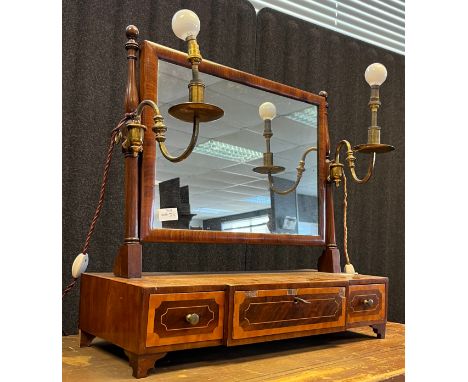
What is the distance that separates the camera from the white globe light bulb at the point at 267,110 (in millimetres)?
1336

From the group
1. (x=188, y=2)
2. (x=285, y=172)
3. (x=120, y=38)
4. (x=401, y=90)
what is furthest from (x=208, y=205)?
(x=401, y=90)

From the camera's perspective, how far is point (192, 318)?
85cm

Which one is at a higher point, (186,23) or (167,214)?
(186,23)

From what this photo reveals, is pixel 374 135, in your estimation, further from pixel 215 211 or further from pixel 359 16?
pixel 359 16

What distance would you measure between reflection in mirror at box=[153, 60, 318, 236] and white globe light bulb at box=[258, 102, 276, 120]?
0.04 ft

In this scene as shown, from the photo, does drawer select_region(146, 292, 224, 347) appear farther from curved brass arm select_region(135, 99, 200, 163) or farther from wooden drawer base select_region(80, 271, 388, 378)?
curved brass arm select_region(135, 99, 200, 163)

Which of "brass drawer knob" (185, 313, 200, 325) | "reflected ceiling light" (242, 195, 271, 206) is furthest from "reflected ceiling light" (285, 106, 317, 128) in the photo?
"brass drawer knob" (185, 313, 200, 325)

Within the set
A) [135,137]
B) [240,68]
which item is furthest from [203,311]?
[240,68]

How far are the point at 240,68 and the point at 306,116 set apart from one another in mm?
325

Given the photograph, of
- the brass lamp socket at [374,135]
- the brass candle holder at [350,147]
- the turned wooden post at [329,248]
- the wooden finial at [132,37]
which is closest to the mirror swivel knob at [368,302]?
the turned wooden post at [329,248]

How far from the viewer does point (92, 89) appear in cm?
129

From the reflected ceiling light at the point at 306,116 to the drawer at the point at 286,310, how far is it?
55 centimetres
